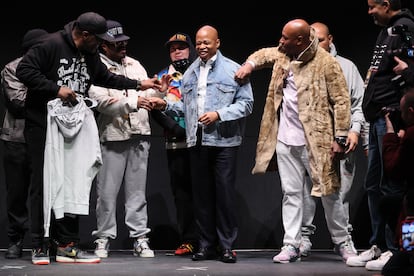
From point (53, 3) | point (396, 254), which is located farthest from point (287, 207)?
point (53, 3)

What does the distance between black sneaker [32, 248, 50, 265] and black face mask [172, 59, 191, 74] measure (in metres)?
1.75

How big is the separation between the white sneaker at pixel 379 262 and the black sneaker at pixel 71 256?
1849 millimetres

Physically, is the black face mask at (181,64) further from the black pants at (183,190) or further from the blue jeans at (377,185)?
the blue jeans at (377,185)

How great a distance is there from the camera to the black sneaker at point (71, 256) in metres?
5.59

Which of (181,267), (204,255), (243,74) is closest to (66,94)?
(243,74)

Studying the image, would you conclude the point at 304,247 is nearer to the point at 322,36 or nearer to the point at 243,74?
the point at 243,74

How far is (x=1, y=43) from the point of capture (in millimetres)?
6809

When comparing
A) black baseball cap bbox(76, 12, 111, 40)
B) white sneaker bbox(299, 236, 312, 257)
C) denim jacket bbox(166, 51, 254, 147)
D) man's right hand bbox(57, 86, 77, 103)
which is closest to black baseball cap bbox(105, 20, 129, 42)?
black baseball cap bbox(76, 12, 111, 40)

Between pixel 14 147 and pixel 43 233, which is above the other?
pixel 14 147

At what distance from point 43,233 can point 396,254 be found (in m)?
2.33

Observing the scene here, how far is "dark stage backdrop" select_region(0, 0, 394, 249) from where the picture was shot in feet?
22.5

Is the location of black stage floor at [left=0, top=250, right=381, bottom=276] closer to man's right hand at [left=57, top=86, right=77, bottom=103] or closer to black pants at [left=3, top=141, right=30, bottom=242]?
black pants at [left=3, top=141, right=30, bottom=242]

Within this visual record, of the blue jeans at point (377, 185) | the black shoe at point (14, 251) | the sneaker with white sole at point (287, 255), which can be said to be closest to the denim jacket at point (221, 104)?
the sneaker with white sole at point (287, 255)

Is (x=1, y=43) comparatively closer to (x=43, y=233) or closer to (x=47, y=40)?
(x=47, y=40)
